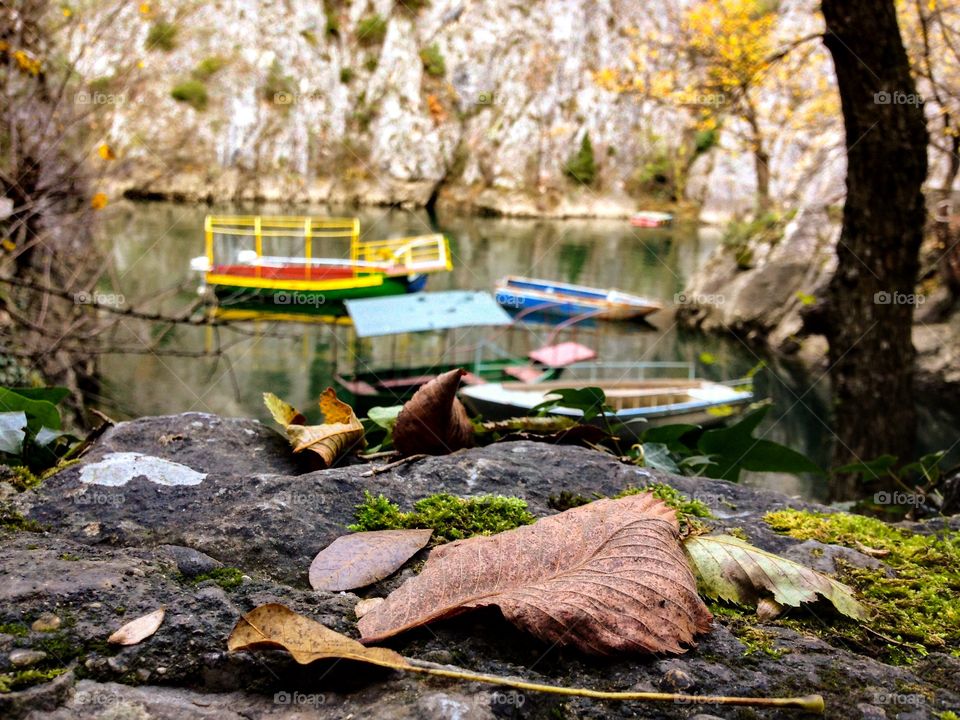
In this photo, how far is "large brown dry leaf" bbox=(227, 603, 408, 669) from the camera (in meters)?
0.84

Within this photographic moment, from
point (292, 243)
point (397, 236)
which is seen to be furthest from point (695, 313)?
point (292, 243)

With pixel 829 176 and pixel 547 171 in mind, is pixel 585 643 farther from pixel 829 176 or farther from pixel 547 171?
pixel 547 171

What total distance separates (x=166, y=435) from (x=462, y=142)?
32.2 meters

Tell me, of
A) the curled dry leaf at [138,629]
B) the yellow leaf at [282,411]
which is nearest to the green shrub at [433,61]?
the yellow leaf at [282,411]

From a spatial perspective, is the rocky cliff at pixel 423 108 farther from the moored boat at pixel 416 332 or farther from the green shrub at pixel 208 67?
the moored boat at pixel 416 332

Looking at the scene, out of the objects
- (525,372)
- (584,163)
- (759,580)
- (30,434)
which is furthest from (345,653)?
(584,163)

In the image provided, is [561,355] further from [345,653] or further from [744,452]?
[345,653]

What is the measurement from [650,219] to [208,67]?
17616 mm

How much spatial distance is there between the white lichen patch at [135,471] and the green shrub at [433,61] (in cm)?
3464

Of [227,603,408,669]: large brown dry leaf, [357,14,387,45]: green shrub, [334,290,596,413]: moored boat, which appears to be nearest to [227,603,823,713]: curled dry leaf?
[227,603,408,669]: large brown dry leaf

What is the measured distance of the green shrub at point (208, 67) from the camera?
1203 inches

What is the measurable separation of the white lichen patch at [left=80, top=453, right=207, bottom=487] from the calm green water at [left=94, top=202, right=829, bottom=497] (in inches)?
170

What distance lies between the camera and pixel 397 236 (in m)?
23.5

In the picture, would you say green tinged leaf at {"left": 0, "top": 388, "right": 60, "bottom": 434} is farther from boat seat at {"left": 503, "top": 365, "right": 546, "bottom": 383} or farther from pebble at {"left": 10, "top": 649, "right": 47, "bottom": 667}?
boat seat at {"left": 503, "top": 365, "right": 546, "bottom": 383}
